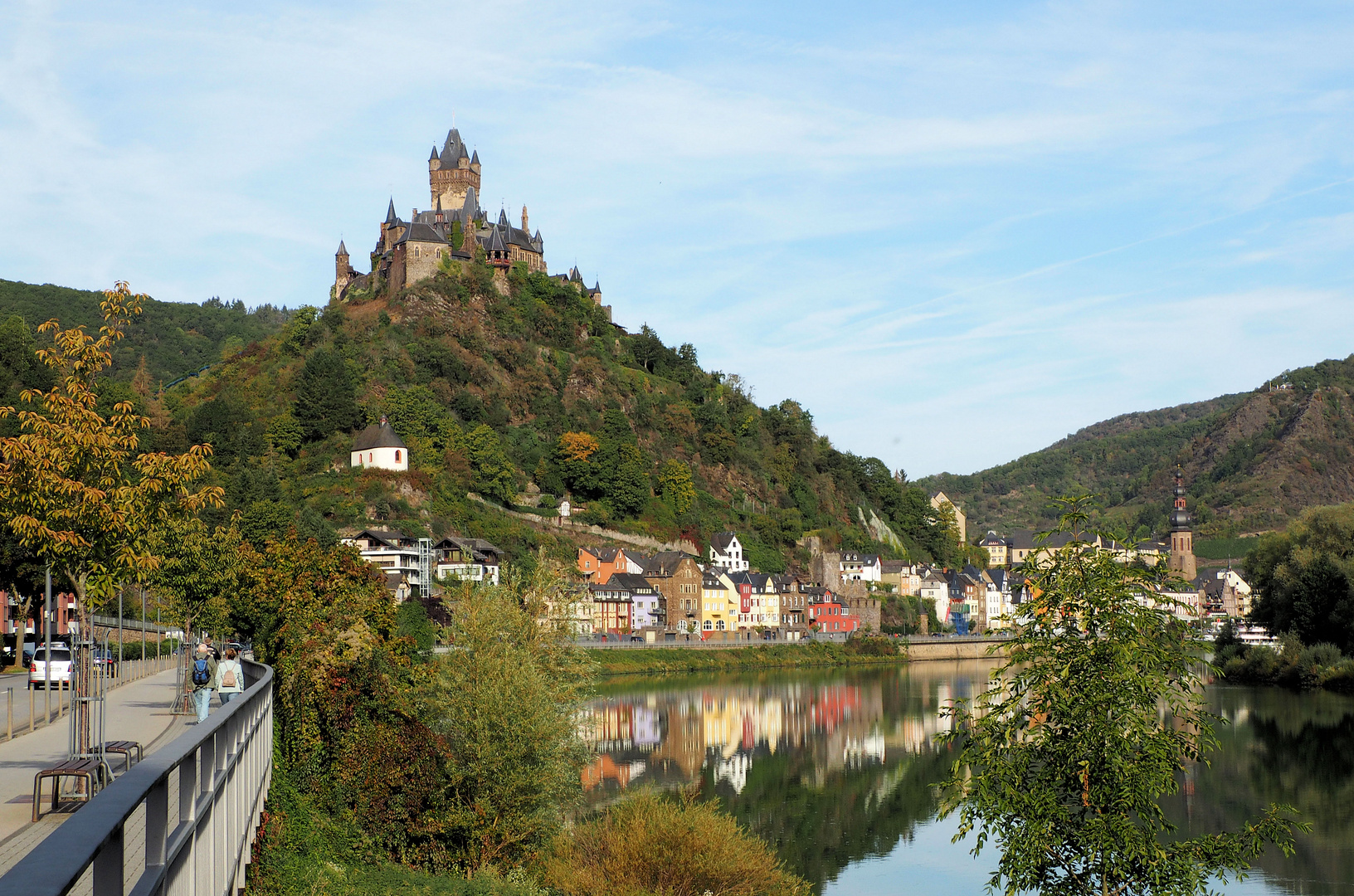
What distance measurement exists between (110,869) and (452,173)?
133 meters

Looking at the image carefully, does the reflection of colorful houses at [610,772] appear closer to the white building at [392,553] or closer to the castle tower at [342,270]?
the white building at [392,553]

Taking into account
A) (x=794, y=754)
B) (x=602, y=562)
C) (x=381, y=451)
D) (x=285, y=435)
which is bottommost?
(x=794, y=754)

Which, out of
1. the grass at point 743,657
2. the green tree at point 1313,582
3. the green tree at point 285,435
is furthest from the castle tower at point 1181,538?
the green tree at point 285,435

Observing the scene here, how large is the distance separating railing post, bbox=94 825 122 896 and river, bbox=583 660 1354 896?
81.4 ft

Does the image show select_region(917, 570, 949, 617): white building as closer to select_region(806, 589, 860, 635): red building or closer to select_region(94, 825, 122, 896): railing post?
select_region(806, 589, 860, 635): red building

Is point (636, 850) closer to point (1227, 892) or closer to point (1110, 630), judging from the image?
point (1110, 630)

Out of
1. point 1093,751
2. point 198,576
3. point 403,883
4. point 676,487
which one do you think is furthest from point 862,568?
point 1093,751

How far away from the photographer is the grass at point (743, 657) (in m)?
84.6

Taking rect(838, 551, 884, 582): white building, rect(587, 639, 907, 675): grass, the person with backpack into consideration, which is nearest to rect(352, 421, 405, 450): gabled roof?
rect(587, 639, 907, 675): grass

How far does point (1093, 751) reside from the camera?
16594 mm

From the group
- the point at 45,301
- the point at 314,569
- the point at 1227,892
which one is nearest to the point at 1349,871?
the point at 1227,892

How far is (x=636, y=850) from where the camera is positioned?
24.8 meters

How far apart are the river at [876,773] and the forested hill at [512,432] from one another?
2963 centimetres

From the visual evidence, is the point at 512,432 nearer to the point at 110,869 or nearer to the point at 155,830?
the point at 155,830
